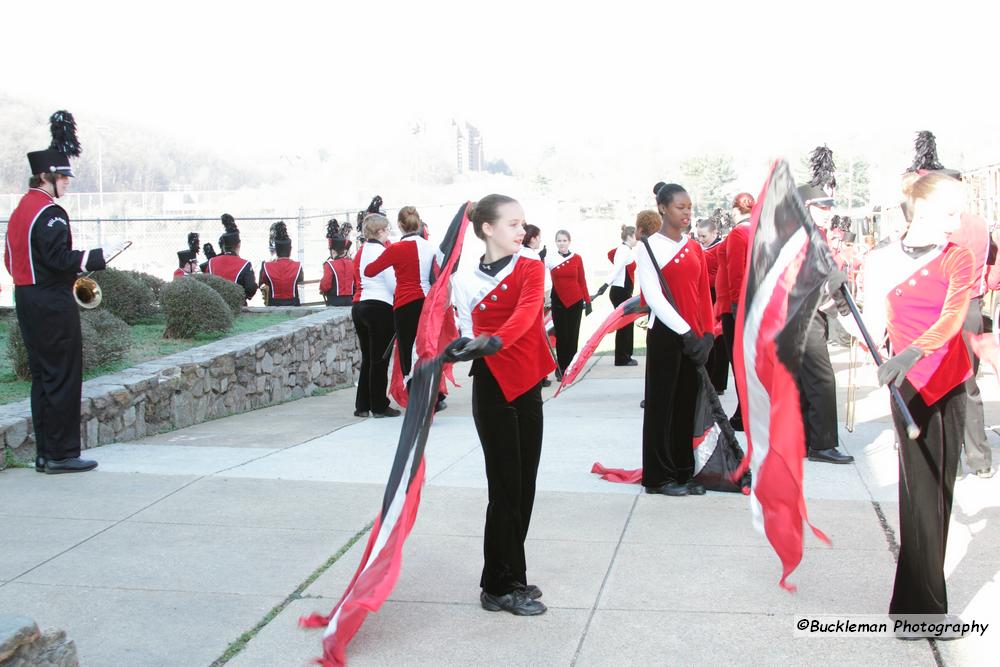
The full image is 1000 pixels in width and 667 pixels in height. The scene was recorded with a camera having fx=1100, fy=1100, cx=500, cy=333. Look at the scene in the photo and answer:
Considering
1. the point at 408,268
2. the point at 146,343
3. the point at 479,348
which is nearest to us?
the point at 479,348

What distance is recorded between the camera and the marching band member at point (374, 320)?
32.3ft

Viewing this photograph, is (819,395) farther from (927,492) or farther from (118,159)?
(118,159)

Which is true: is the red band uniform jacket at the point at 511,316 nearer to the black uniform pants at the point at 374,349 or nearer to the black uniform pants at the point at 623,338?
the black uniform pants at the point at 374,349

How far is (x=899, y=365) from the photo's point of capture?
3922 mm

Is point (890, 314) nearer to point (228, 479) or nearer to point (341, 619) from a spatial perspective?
point (341, 619)

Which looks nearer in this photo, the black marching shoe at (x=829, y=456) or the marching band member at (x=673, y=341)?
the marching band member at (x=673, y=341)

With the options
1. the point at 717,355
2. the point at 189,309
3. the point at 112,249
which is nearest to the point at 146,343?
the point at 189,309

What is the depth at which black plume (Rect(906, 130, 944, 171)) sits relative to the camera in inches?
339

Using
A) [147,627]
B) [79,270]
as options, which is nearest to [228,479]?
[79,270]

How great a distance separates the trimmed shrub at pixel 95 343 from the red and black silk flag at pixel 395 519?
5.26 metres

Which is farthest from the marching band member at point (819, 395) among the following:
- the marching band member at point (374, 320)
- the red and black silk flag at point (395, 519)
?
the marching band member at point (374, 320)

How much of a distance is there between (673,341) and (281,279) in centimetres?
964

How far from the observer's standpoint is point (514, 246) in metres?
4.60

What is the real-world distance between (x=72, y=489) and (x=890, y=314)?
15.7 ft
